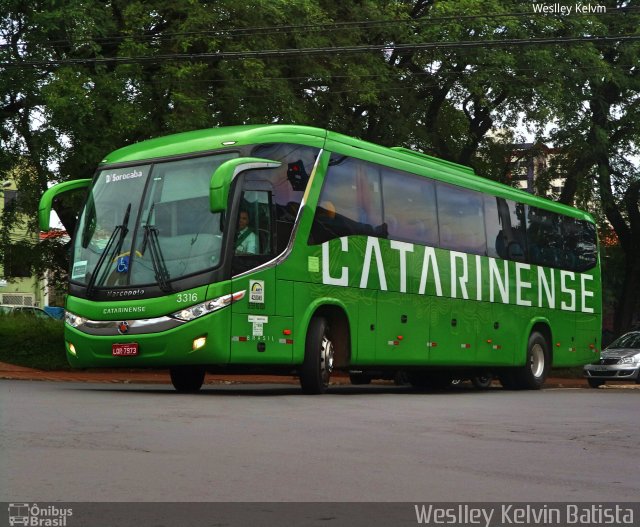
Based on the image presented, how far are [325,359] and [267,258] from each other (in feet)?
6.73

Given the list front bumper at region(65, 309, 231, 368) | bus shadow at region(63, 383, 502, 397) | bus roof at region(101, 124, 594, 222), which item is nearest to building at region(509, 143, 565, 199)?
bus shadow at region(63, 383, 502, 397)

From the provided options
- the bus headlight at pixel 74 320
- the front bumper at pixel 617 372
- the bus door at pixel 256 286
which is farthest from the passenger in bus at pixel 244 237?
the front bumper at pixel 617 372

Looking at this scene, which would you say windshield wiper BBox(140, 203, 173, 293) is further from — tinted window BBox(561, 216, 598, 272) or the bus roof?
tinted window BBox(561, 216, 598, 272)

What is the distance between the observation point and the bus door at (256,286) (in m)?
17.0

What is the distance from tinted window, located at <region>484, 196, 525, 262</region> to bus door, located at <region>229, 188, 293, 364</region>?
23.2 feet

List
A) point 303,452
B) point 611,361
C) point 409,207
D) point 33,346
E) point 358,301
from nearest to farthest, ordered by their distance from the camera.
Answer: point 303,452 < point 358,301 < point 409,207 < point 33,346 < point 611,361

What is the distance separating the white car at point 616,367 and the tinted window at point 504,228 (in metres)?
7.76

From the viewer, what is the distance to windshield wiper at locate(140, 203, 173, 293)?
1691cm

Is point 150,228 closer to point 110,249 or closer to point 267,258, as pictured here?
point 110,249

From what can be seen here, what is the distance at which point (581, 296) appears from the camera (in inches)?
1076

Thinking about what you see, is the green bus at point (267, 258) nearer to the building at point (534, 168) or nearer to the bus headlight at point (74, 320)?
the bus headlight at point (74, 320)

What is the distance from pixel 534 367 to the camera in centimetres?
2527

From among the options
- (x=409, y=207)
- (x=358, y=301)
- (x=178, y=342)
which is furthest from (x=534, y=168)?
(x=178, y=342)
